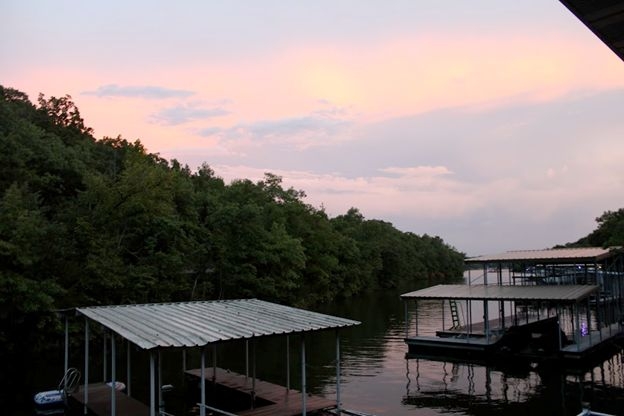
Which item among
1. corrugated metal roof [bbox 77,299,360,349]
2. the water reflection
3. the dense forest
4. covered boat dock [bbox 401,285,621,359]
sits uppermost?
the dense forest

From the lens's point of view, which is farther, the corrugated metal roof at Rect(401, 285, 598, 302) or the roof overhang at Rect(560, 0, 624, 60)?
the corrugated metal roof at Rect(401, 285, 598, 302)

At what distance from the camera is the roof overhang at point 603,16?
4.17 m

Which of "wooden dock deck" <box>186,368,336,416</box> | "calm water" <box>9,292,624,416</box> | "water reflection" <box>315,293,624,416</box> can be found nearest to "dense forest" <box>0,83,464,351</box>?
"calm water" <box>9,292,624,416</box>

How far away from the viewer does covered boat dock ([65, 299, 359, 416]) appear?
458 inches

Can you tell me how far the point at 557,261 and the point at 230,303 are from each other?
66.5 ft

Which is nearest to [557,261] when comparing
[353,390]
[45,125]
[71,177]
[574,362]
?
[574,362]

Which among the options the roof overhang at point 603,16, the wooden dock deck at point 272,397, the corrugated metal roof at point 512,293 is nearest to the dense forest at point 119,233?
the wooden dock deck at point 272,397

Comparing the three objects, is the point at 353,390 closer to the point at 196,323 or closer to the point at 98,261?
the point at 196,323

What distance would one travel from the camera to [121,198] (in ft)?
106

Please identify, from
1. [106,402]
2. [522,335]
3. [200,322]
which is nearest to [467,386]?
[522,335]

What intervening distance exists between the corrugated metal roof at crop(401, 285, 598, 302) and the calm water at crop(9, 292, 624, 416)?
325cm

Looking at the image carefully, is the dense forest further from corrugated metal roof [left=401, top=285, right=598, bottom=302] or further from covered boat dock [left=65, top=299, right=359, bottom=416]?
corrugated metal roof [left=401, top=285, right=598, bottom=302]

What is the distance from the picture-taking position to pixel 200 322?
13.6 meters

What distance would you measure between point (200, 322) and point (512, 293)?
64.2 feet
